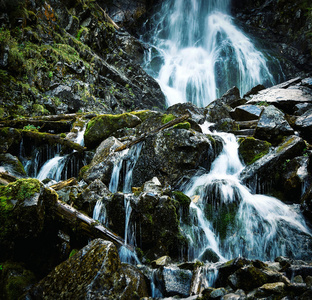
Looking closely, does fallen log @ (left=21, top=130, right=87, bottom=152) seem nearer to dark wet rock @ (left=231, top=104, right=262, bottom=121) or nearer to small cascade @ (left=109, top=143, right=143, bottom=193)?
small cascade @ (left=109, top=143, right=143, bottom=193)

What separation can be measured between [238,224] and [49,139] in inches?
306

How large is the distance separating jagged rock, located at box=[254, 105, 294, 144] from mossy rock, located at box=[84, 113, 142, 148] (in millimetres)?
5233

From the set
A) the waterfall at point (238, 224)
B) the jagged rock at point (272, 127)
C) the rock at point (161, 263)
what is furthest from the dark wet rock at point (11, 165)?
the jagged rock at point (272, 127)

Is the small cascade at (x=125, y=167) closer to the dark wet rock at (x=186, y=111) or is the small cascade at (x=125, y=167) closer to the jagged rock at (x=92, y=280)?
the jagged rock at (x=92, y=280)

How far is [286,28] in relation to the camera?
25594 millimetres

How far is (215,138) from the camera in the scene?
8539mm

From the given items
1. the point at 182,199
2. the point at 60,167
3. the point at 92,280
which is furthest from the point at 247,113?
the point at 92,280

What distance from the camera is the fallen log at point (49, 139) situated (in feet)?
27.4

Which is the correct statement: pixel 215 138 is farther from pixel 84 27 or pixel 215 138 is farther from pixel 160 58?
pixel 160 58

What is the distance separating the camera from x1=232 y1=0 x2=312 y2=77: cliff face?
75.2ft

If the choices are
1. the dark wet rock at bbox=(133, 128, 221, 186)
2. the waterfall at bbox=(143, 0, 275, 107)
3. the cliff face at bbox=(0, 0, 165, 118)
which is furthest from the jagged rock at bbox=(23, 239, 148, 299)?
the waterfall at bbox=(143, 0, 275, 107)

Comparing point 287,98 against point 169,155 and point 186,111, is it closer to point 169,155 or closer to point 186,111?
point 186,111

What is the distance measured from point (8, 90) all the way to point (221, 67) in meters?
20.9

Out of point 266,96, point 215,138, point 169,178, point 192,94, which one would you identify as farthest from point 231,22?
point 169,178
